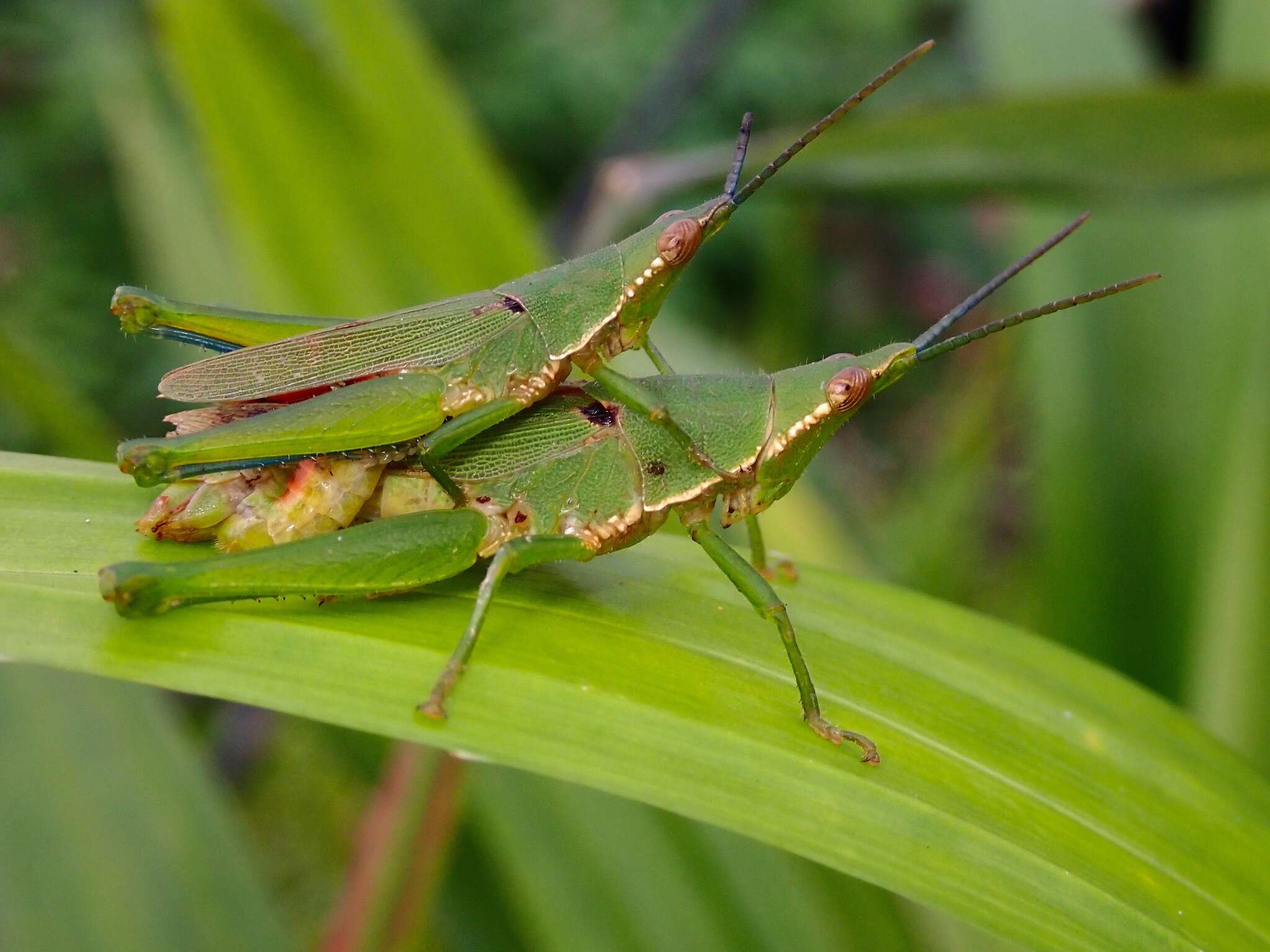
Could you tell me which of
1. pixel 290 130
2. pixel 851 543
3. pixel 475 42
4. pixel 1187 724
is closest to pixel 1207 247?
pixel 851 543

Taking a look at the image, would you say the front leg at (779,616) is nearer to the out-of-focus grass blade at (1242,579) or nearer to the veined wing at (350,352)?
the veined wing at (350,352)

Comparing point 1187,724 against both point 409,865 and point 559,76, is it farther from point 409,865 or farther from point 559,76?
point 559,76

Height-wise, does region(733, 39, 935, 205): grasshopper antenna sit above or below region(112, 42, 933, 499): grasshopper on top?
above

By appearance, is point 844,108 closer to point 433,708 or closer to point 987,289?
point 987,289

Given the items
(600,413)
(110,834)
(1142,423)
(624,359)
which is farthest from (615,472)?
(1142,423)

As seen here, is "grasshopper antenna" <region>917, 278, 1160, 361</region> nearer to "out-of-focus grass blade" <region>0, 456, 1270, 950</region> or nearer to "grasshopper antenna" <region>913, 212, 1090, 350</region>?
"grasshopper antenna" <region>913, 212, 1090, 350</region>

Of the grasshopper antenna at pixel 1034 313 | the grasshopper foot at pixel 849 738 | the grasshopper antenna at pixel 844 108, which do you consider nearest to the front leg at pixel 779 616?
the grasshopper foot at pixel 849 738

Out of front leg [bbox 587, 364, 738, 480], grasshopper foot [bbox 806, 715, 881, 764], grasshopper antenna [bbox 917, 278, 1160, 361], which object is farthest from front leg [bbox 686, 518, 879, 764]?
grasshopper antenna [bbox 917, 278, 1160, 361]
